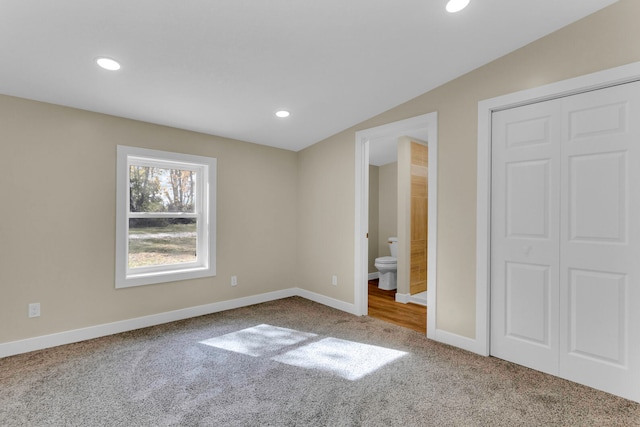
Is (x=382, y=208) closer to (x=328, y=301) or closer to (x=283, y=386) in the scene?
(x=328, y=301)

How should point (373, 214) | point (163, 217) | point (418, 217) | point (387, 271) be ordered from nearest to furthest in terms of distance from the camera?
1. point (163, 217)
2. point (418, 217)
3. point (387, 271)
4. point (373, 214)

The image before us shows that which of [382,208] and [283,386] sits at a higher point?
[382,208]

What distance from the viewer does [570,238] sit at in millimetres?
2322

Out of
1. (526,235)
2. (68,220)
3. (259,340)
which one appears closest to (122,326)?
(68,220)

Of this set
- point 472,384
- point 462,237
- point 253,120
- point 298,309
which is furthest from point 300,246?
point 472,384

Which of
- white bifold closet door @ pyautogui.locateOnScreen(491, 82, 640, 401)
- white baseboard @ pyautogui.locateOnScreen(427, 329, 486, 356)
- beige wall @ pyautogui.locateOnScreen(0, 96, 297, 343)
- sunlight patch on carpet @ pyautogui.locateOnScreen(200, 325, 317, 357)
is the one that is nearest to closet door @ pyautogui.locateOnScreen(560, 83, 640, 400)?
white bifold closet door @ pyautogui.locateOnScreen(491, 82, 640, 401)

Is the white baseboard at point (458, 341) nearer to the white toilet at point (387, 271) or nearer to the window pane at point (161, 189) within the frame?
the white toilet at point (387, 271)

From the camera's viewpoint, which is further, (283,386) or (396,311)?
(396,311)

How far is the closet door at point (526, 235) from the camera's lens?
7.88 ft

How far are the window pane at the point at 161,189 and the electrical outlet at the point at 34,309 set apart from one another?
44.9 inches

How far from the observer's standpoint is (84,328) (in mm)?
2984

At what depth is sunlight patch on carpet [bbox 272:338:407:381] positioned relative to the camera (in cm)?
244

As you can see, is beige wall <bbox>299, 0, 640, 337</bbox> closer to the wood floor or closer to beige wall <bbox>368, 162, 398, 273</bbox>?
the wood floor

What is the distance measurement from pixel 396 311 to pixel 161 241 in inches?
117
